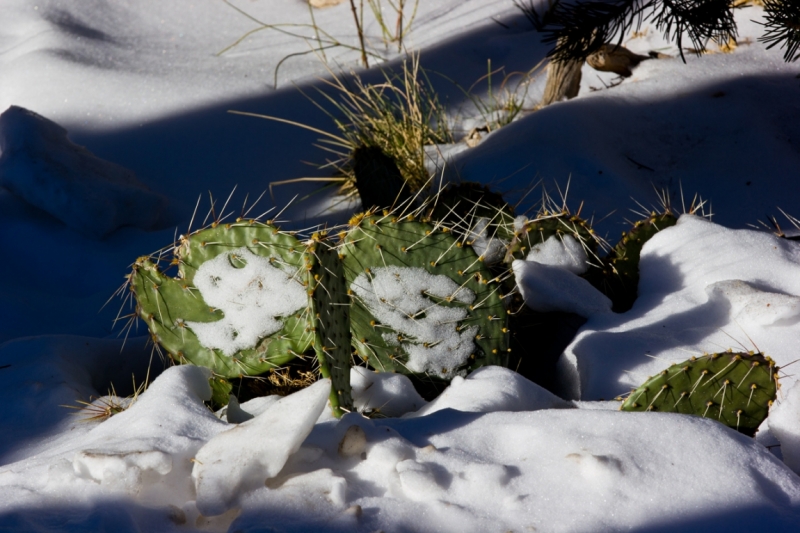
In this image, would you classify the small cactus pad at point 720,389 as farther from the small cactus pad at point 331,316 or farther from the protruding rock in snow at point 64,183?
the protruding rock in snow at point 64,183

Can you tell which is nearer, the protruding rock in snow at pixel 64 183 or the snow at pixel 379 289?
the snow at pixel 379 289

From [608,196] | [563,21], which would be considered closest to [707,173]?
[608,196]

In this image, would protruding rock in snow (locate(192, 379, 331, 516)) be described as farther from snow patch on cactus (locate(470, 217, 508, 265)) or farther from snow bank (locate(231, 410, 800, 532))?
snow patch on cactus (locate(470, 217, 508, 265))

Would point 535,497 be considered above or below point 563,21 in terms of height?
below

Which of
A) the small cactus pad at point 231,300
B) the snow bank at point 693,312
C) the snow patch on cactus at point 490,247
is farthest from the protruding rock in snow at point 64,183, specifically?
the snow bank at point 693,312

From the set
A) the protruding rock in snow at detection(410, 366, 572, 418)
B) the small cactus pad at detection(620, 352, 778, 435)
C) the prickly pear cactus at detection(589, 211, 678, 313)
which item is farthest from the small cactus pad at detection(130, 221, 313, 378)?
the prickly pear cactus at detection(589, 211, 678, 313)

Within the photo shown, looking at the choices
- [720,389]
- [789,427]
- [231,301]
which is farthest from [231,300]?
[789,427]

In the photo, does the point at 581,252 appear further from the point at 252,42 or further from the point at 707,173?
the point at 252,42
